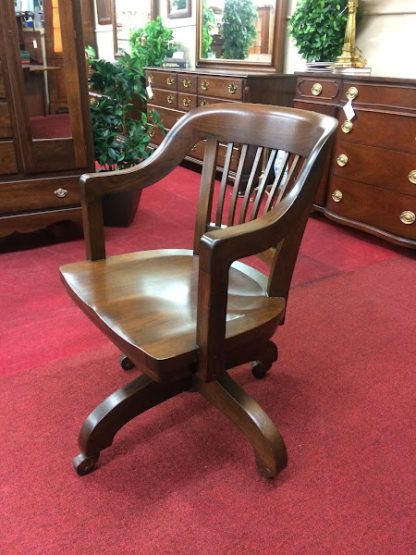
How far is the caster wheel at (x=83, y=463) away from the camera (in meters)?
1.24

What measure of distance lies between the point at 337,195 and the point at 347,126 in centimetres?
40

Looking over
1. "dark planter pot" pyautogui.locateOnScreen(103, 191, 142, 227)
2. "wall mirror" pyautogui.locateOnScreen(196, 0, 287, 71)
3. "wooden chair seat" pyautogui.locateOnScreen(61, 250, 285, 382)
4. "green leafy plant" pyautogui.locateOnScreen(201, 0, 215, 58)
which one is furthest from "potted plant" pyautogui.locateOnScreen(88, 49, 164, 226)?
"wooden chair seat" pyautogui.locateOnScreen(61, 250, 285, 382)

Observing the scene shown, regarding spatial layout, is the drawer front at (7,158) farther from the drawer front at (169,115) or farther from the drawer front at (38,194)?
the drawer front at (169,115)

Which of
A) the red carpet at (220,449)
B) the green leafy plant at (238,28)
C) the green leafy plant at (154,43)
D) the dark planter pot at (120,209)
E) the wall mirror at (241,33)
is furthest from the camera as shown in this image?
the green leafy plant at (154,43)

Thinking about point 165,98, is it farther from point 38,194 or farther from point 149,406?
point 149,406

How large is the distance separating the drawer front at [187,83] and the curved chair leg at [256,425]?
10.4ft

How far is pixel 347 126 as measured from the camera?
2.69 m

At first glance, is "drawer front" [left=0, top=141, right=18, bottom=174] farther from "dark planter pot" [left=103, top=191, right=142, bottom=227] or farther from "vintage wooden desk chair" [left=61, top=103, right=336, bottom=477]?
"vintage wooden desk chair" [left=61, top=103, right=336, bottom=477]

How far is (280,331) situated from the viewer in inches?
74.9

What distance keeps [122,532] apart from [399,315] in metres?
1.46

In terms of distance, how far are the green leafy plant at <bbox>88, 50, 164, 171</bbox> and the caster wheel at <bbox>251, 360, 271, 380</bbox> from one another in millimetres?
1730

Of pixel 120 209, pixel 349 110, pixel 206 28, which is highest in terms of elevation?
pixel 206 28

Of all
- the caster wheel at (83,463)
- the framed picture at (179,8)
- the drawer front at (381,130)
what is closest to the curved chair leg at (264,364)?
the caster wheel at (83,463)

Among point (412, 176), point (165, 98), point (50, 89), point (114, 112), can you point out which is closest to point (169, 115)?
point (165, 98)
